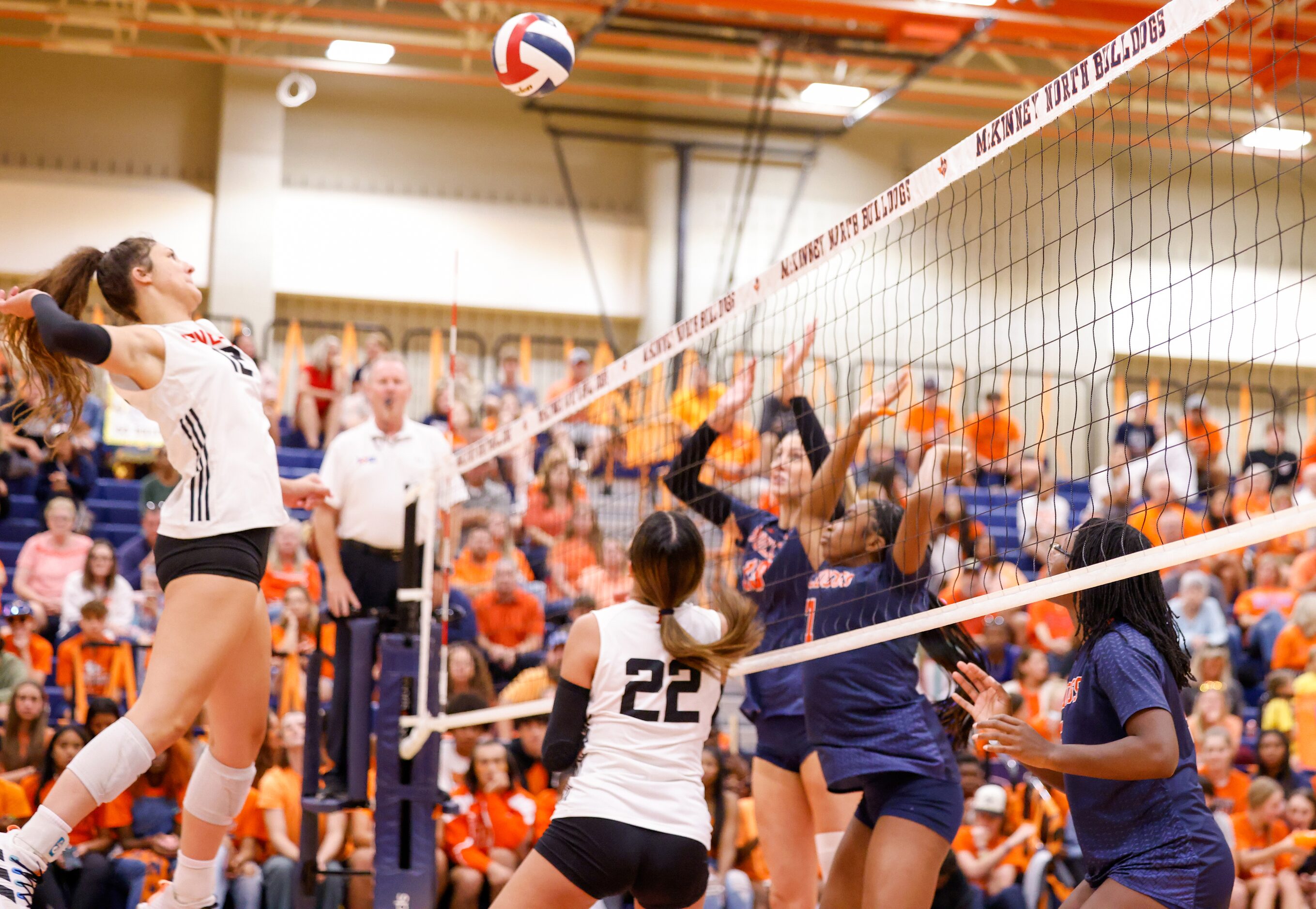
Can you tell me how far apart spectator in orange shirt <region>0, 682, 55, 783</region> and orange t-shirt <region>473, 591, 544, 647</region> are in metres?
3.28

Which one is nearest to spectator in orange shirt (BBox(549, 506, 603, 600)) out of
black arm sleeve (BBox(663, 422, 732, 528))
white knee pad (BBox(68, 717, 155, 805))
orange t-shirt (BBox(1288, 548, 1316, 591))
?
black arm sleeve (BBox(663, 422, 732, 528))

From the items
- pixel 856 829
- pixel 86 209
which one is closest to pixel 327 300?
pixel 86 209

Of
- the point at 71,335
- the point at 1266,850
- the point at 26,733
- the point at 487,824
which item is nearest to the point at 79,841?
the point at 26,733

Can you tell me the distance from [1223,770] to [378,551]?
239 inches

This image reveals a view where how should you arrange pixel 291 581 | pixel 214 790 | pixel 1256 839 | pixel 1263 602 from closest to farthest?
pixel 214 790
pixel 1256 839
pixel 291 581
pixel 1263 602

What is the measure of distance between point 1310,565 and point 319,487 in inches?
387

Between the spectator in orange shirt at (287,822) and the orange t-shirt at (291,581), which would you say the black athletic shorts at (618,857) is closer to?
the spectator in orange shirt at (287,822)

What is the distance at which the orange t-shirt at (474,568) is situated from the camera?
38.9ft

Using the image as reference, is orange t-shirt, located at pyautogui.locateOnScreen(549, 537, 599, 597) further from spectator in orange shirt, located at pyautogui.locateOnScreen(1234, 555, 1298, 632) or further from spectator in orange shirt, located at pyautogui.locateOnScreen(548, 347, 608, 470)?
spectator in orange shirt, located at pyautogui.locateOnScreen(1234, 555, 1298, 632)

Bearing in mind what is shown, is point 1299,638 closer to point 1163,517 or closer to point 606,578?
point 1163,517

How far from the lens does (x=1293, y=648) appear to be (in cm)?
1121

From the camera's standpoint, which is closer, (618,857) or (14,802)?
(618,857)

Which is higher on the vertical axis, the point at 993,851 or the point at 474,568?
the point at 474,568

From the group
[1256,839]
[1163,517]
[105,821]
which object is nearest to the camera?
[105,821]
